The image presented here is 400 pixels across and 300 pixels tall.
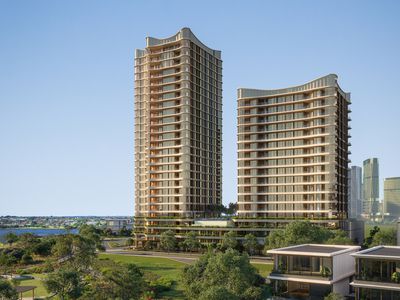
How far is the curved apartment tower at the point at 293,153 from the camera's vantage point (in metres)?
118

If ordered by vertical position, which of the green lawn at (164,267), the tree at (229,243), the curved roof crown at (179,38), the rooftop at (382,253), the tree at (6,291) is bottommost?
the green lawn at (164,267)

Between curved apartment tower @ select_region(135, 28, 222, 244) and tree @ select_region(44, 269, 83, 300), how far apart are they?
76832 mm

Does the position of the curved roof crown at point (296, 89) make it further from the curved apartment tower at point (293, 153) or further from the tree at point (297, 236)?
the tree at point (297, 236)

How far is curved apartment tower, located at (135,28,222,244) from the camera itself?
436ft

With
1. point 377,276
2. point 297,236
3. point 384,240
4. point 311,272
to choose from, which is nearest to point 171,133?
point 297,236

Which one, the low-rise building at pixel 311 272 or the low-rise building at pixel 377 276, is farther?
the low-rise building at pixel 311 272

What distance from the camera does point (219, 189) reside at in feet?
513

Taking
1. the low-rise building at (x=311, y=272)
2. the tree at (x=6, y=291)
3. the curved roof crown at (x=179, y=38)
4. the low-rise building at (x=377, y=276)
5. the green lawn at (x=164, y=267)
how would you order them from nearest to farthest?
the tree at (x=6, y=291) → the low-rise building at (x=377, y=276) → the low-rise building at (x=311, y=272) → the green lawn at (x=164, y=267) → the curved roof crown at (x=179, y=38)

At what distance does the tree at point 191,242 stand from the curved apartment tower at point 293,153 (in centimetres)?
1439

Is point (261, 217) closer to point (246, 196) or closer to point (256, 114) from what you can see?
point (246, 196)

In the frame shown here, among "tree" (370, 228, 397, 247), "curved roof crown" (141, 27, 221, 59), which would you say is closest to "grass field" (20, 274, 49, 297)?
"tree" (370, 228, 397, 247)

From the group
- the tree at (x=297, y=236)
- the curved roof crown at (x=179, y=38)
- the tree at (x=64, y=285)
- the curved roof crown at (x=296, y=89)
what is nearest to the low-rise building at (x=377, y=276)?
the tree at (x=297, y=236)

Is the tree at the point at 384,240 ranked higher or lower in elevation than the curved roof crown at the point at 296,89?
lower

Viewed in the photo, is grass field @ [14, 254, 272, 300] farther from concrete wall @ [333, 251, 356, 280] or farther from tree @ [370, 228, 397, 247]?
tree @ [370, 228, 397, 247]
